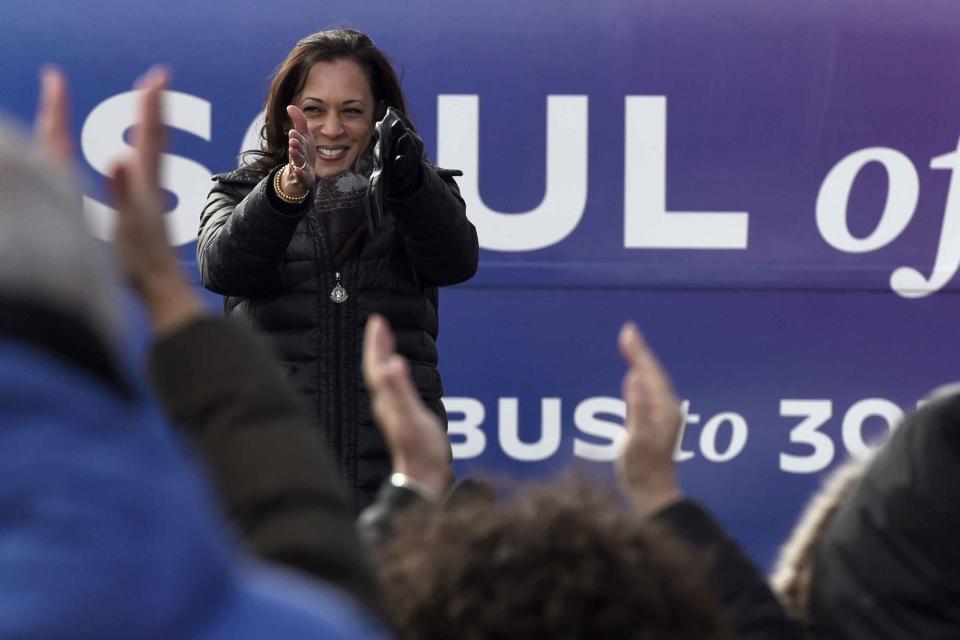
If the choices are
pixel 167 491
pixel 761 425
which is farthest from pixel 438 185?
pixel 167 491

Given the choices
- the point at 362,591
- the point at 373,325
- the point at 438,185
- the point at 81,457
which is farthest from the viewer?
the point at 438,185

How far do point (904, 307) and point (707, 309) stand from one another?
536 mm

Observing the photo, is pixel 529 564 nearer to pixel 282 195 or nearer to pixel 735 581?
pixel 735 581

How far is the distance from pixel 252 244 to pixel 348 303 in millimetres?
242

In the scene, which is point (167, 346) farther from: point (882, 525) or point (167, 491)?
point (882, 525)

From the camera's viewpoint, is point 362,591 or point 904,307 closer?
point 362,591

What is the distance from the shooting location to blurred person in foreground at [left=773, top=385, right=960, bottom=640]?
1.18 m

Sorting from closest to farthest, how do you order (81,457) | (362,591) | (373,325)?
(81,457), (362,591), (373,325)

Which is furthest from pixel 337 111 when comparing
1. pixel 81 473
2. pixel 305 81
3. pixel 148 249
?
pixel 81 473

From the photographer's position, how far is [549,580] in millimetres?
940

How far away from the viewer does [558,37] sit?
4.30m

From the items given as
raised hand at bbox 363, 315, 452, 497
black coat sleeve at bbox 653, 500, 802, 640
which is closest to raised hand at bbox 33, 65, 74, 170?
raised hand at bbox 363, 315, 452, 497

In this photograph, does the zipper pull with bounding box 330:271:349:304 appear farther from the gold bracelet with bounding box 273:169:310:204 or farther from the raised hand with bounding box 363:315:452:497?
the raised hand with bounding box 363:315:452:497

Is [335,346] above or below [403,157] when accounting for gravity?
below
